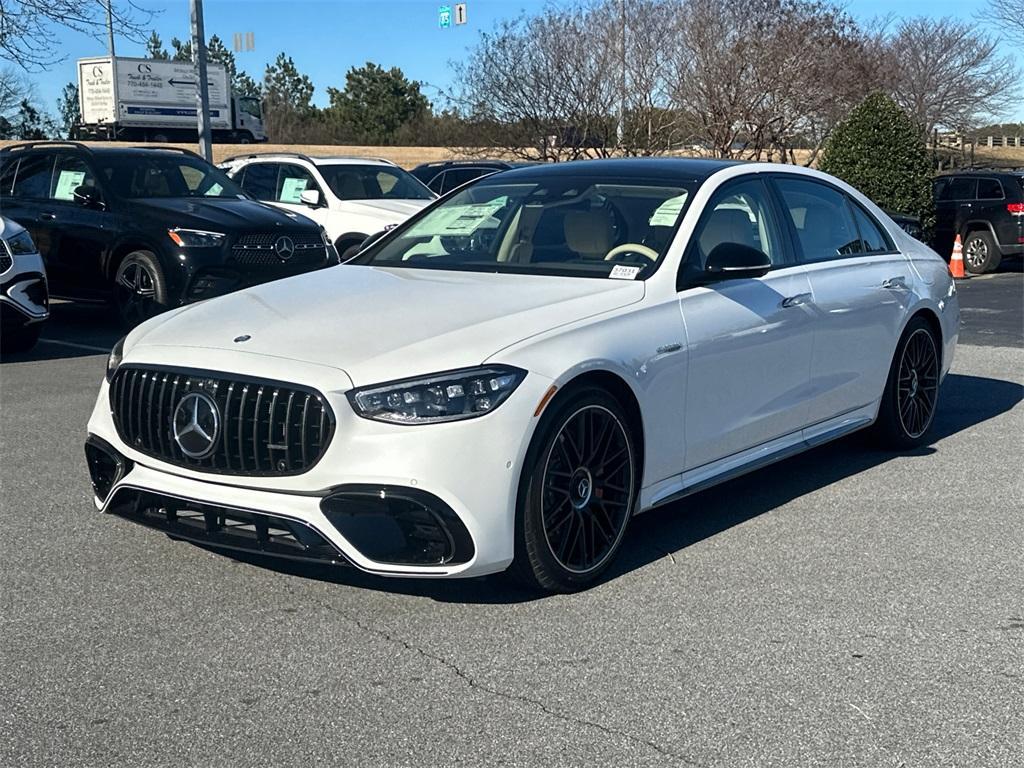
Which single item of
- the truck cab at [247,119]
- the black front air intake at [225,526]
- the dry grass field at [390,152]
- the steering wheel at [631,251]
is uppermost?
the truck cab at [247,119]

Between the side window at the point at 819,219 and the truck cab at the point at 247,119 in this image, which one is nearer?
the side window at the point at 819,219

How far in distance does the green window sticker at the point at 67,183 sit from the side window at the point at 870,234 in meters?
8.59

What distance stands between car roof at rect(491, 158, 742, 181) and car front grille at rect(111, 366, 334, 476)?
228 centimetres

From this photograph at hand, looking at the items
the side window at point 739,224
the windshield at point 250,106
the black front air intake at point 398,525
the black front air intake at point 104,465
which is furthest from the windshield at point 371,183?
the windshield at point 250,106

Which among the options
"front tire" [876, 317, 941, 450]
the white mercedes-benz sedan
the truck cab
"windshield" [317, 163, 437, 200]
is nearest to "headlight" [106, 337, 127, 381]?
the white mercedes-benz sedan

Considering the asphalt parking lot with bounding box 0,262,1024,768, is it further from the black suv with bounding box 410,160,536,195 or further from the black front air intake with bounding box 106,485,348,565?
the black suv with bounding box 410,160,536,195

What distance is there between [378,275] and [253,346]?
1248 mm

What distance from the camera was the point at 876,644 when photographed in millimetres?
4250

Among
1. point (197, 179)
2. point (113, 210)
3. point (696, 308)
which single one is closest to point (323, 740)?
point (696, 308)

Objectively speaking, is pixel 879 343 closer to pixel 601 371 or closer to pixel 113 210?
pixel 601 371

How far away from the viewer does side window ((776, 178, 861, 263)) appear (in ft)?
20.8

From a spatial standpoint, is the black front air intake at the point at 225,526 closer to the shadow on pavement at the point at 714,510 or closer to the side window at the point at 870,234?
the shadow on pavement at the point at 714,510

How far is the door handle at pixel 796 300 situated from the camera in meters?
5.83

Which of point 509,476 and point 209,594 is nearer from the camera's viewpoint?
point 509,476
